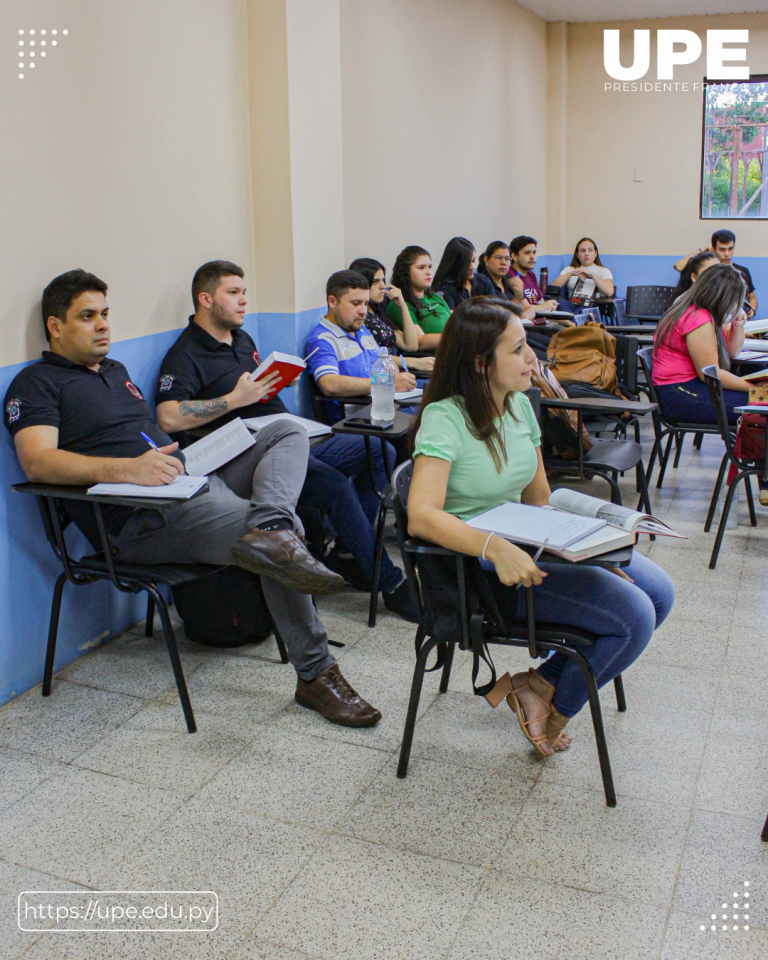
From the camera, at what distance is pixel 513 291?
6664 millimetres

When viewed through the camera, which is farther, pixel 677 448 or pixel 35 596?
pixel 677 448

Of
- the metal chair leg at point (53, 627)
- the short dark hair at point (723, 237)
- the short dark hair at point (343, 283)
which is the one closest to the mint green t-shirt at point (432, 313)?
the short dark hair at point (343, 283)

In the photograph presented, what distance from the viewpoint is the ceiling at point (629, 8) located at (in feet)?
25.4

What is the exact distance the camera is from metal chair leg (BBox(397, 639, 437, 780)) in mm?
2127

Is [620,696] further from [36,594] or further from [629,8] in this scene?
[629,8]

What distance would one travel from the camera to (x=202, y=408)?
313 cm

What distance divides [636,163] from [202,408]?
7.12 meters

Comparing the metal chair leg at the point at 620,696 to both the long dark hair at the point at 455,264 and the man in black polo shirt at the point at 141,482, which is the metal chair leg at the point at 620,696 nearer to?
the man in black polo shirt at the point at 141,482

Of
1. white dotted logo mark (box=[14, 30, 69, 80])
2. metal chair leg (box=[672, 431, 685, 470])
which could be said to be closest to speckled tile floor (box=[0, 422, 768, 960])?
white dotted logo mark (box=[14, 30, 69, 80])

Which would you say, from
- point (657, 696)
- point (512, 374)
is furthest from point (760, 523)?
point (512, 374)

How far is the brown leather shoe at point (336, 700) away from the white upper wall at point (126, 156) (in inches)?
48.7

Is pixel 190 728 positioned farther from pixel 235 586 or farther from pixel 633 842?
pixel 633 842

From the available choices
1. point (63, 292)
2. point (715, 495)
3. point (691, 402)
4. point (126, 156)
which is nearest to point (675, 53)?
point (691, 402)

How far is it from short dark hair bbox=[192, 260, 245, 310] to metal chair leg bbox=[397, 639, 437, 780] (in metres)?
1.65
